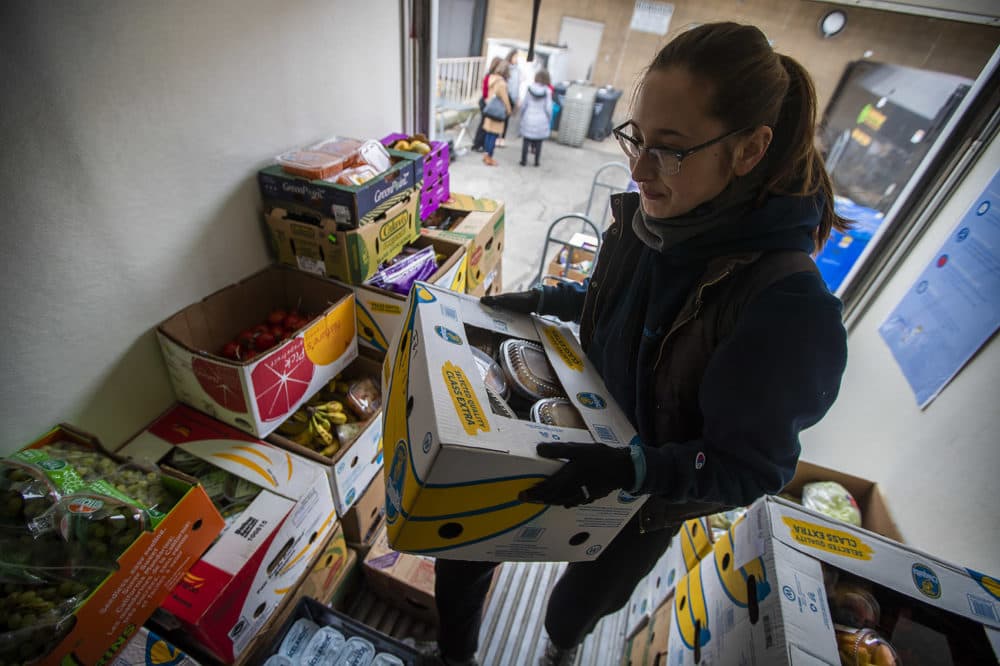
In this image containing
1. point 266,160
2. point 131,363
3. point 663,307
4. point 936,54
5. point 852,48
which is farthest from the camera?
point 852,48

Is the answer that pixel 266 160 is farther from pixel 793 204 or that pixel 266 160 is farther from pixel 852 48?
pixel 852 48

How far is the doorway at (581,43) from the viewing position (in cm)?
921

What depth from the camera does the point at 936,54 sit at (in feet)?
18.7

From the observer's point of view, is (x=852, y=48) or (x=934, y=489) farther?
(x=852, y=48)

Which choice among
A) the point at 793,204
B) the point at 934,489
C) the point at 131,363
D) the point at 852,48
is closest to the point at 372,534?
the point at 131,363

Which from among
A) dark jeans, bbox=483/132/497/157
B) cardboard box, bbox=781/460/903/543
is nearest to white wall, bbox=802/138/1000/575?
cardboard box, bbox=781/460/903/543

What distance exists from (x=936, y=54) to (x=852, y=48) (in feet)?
3.98

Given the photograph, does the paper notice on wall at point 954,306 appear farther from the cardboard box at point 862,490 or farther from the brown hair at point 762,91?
the brown hair at point 762,91

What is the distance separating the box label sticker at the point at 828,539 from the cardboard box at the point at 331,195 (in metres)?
1.78

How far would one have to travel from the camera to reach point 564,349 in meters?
1.17

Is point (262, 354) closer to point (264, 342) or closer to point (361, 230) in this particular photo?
point (264, 342)

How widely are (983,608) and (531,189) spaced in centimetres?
571

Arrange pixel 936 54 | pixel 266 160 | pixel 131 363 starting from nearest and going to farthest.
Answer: pixel 131 363, pixel 266 160, pixel 936 54

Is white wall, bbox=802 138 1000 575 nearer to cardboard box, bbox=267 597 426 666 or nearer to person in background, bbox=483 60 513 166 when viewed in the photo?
cardboard box, bbox=267 597 426 666
